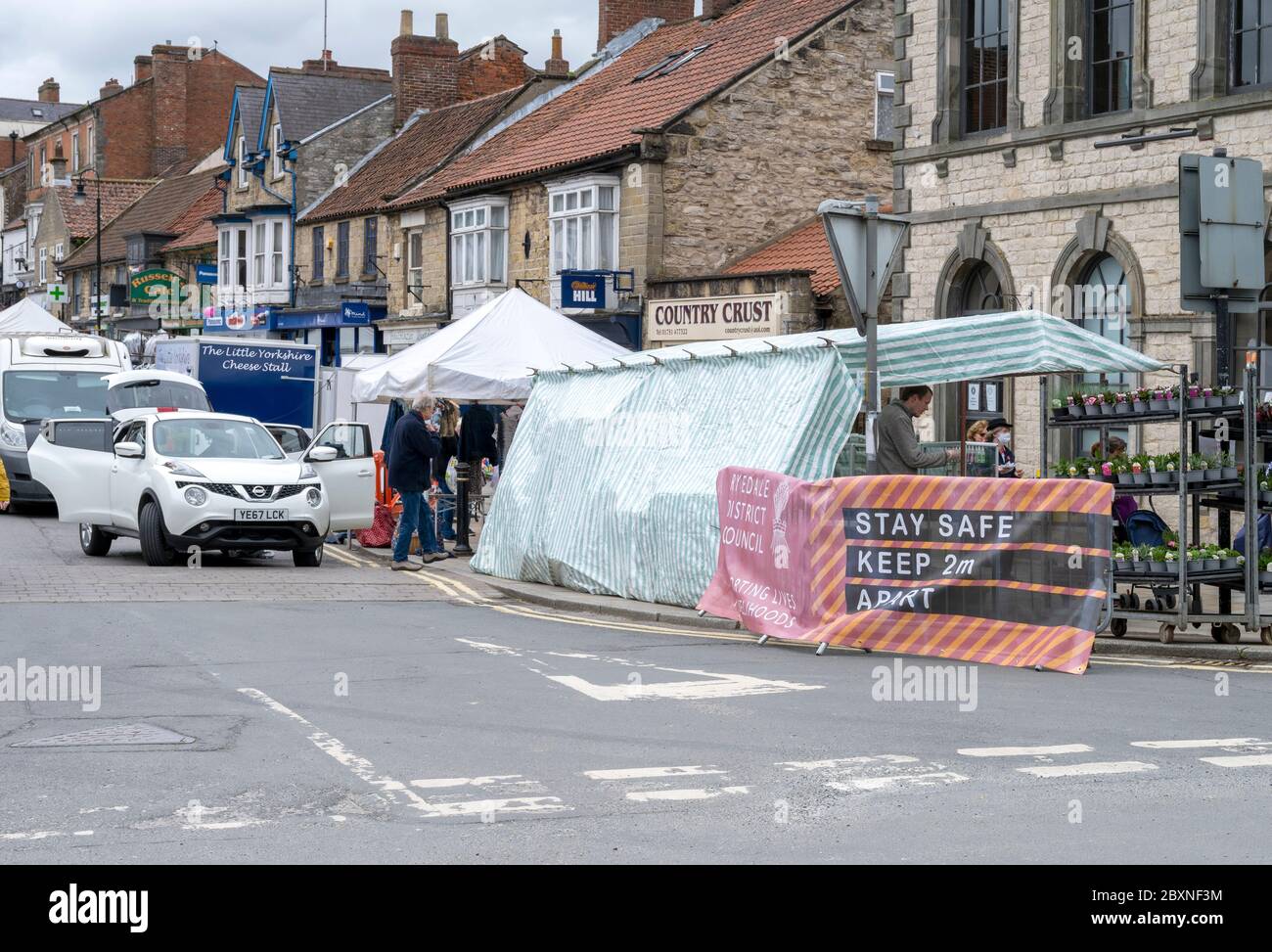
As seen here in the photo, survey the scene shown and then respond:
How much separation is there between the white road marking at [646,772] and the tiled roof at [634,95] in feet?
84.3

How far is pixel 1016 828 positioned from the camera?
21.7 feet

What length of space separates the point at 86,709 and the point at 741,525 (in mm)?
6136

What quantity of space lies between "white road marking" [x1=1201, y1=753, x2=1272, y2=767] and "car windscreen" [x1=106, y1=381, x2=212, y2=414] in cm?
2151

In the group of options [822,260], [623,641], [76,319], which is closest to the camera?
[623,641]

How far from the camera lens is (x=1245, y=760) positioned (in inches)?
→ 319

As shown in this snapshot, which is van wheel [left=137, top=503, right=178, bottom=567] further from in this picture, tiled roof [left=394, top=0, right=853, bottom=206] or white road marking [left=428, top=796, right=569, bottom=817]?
tiled roof [left=394, top=0, right=853, bottom=206]

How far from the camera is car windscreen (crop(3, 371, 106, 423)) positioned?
90.9 feet

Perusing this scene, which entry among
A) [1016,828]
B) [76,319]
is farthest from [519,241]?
[76,319]

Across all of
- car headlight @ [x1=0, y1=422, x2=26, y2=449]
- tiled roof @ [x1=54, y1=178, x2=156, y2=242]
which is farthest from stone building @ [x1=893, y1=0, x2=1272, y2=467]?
tiled roof @ [x1=54, y1=178, x2=156, y2=242]

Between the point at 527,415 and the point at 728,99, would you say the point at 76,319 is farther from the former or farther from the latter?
the point at 527,415

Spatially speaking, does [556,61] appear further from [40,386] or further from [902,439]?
[902,439]

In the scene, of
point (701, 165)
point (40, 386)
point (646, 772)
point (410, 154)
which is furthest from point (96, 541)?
point (410, 154)

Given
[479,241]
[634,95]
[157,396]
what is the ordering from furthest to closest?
[479,241] < [634,95] < [157,396]

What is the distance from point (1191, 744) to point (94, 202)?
2992 inches
